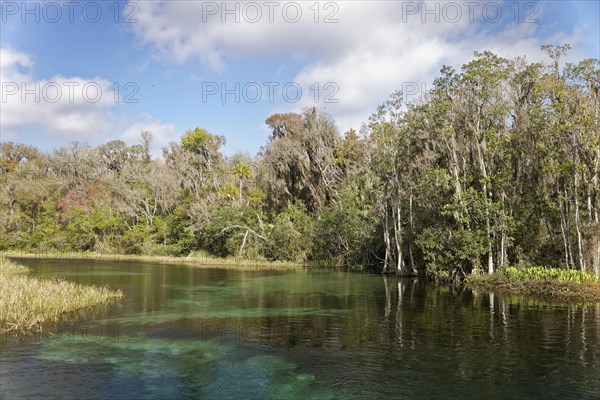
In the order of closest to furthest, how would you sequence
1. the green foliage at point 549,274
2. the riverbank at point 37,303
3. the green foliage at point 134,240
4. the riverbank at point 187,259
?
the riverbank at point 37,303 < the green foliage at point 549,274 < the riverbank at point 187,259 < the green foliage at point 134,240

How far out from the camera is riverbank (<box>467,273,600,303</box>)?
86.1 feet

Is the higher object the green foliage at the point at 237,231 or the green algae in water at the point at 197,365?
the green foliage at the point at 237,231

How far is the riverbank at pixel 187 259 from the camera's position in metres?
52.6

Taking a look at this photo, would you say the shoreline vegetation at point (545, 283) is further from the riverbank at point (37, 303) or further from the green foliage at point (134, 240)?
the green foliage at point (134, 240)

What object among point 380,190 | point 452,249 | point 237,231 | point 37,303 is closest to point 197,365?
point 37,303

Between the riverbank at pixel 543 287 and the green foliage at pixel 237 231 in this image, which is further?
the green foliage at pixel 237 231

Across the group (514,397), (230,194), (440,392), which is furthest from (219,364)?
(230,194)

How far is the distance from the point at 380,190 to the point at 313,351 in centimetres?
3024

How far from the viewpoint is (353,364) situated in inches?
562

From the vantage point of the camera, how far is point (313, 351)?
15.8 m

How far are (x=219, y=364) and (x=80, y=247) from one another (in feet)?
218

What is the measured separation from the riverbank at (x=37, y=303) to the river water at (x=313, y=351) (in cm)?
108

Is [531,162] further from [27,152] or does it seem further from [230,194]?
[27,152]

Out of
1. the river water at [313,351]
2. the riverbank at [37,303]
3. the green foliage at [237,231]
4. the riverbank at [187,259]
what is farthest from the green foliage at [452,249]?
the green foliage at [237,231]
